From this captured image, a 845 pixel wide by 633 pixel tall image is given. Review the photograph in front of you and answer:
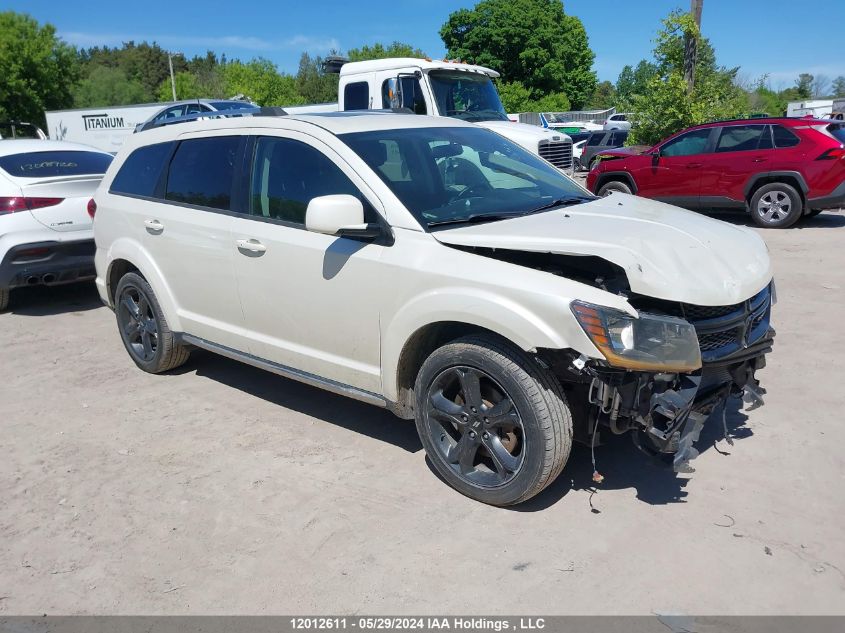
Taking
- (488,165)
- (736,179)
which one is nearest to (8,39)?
(736,179)

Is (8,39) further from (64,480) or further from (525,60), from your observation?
(64,480)

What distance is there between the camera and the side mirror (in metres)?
3.71

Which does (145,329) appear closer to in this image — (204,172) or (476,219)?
(204,172)

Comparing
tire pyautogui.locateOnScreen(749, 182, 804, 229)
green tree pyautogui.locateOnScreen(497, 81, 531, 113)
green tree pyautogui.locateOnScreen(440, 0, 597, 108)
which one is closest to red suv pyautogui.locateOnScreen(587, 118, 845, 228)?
tire pyautogui.locateOnScreen(749, 182, 804, 229)

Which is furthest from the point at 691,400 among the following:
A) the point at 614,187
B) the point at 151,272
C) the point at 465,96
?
the point at 614,187

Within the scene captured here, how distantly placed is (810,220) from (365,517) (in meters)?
11.2

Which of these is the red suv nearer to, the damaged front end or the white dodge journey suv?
the white dodge journey suv

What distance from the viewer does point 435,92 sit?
10852mm

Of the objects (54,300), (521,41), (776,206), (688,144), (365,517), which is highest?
(521,41)

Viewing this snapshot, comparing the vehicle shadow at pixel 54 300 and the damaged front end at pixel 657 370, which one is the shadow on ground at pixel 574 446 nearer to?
the damaged front end at pixel 657 370

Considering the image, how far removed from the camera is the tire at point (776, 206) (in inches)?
438

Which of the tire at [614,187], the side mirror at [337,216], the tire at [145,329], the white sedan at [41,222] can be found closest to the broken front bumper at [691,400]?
the side mirror at [337,216]

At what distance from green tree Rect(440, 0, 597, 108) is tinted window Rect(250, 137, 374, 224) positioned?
5605 cm

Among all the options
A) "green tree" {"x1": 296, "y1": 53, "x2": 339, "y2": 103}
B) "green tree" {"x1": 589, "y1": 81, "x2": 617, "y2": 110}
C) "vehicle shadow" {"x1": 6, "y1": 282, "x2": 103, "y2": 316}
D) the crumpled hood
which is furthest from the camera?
"green tree" {"x1": 589, "y1": 81, "x2": 617, "y2": 110}
